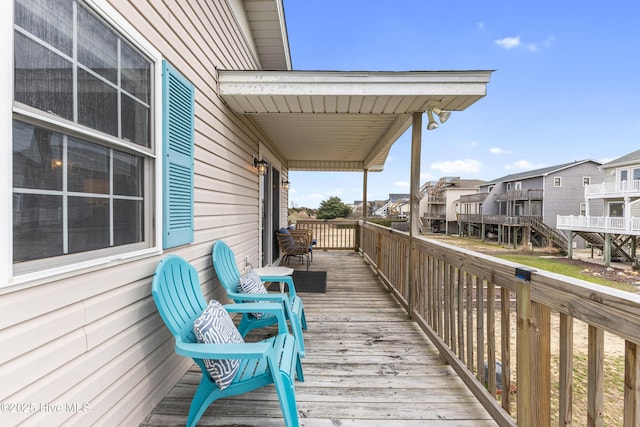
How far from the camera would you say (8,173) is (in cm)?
95

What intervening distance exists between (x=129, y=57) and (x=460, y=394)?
3009 millimetres

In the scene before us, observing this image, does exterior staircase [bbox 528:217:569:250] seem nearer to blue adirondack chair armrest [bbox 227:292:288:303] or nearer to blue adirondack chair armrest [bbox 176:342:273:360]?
blue adirondack chair armrest [bbox 227:292:288:303]

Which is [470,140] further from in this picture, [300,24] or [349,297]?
[349,297]

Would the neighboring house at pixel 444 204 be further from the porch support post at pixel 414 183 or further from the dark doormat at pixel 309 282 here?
the porch support post at pixel 414 183

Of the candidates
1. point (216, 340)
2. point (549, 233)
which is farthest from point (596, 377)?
point (549, 233)

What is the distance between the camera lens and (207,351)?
1.44m

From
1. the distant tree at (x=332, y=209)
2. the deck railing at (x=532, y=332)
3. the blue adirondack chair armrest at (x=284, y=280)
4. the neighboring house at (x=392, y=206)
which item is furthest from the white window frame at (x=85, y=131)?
the neighboring house at (x=392, y=206)

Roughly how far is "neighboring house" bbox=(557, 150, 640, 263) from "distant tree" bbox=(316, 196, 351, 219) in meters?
18.5

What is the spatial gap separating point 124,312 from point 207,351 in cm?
54

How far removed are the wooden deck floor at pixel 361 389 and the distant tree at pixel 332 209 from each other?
89.0 ft

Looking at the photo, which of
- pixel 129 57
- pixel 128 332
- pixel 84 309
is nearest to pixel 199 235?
pixel 128 332

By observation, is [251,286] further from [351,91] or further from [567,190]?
[567,190]

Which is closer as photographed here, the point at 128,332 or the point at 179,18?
the point at 128,332

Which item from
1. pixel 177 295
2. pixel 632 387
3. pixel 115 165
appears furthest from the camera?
pixel 177 295
